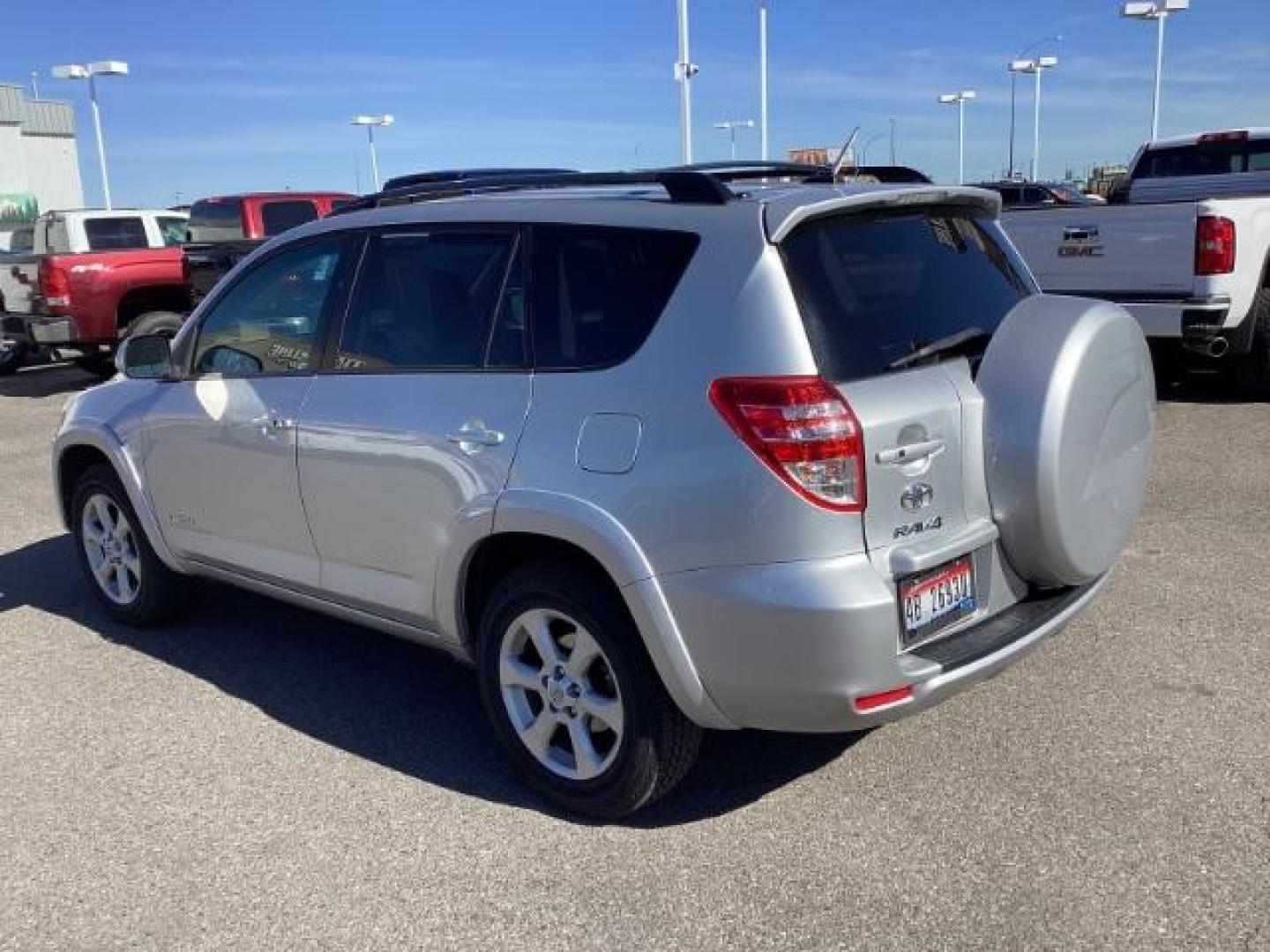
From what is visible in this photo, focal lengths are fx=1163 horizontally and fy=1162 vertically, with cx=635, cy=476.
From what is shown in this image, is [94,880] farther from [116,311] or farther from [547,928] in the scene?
[116,311]

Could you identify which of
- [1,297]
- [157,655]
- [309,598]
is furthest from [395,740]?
[1,297]

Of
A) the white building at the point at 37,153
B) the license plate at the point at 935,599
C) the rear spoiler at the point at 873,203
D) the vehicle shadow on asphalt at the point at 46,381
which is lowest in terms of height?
the vehicle shadow on asphalt at the point at 46,381

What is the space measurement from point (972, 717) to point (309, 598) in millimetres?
2347

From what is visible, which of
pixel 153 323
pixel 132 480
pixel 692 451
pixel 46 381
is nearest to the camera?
pixel 692 451

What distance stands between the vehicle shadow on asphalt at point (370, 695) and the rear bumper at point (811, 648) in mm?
638

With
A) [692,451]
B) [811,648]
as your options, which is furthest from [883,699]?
[692,451]

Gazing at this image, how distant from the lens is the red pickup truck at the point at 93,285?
13039 mm

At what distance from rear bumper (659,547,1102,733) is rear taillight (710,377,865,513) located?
180 mm

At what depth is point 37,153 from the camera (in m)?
66.2

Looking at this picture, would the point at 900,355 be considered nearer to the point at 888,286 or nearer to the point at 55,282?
the point at 888,286

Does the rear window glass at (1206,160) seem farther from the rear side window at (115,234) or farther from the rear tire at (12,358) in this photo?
the rear tire at (12,358)

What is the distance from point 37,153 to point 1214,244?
235 feet

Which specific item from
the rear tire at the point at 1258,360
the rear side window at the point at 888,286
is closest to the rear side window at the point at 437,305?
the rear side window at the point at 888,286

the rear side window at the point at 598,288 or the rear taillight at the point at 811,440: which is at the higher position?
the rear side window at the point at 598,288
